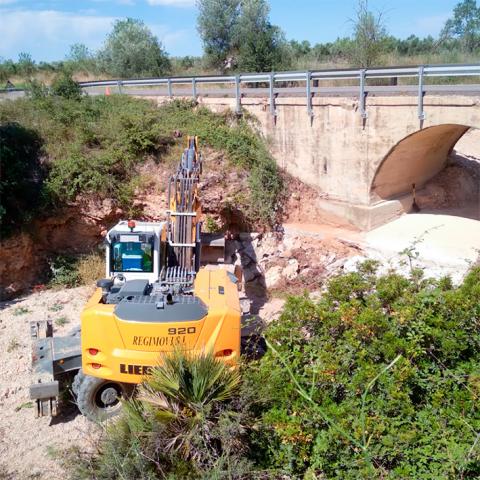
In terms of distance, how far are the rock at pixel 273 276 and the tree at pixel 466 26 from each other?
110ft

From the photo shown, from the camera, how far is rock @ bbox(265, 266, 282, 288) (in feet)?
53.7

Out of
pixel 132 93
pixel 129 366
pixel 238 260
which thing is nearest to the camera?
pixel 129 366

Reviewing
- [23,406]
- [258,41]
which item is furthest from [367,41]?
[23,406]

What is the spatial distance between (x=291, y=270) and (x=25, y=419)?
9.62 metres

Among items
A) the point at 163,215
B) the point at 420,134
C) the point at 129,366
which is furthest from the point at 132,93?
the point at 129,366

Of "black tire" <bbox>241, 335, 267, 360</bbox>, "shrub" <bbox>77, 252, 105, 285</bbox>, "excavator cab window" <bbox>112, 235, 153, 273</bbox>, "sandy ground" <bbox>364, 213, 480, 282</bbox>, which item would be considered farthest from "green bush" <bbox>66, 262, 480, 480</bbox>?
"shrub" <bbox>77, 252, 105, 285</bbox>

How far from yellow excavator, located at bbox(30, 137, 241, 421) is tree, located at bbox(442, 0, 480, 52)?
128 feet

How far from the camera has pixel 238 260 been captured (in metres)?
16.4

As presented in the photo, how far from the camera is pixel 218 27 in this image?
32094 millimetres

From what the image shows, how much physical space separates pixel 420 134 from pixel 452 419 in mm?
11177

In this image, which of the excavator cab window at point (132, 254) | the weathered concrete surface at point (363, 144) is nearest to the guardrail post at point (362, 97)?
the weathered concrete surface at point (363, 144)

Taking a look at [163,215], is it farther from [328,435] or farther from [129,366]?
[328,435]

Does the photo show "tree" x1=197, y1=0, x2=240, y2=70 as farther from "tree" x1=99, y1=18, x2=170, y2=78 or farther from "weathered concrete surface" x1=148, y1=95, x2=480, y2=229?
"weathered concrete surface" x1=148, y1=95, x2=480, y2=229

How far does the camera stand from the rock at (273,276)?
1638cm
